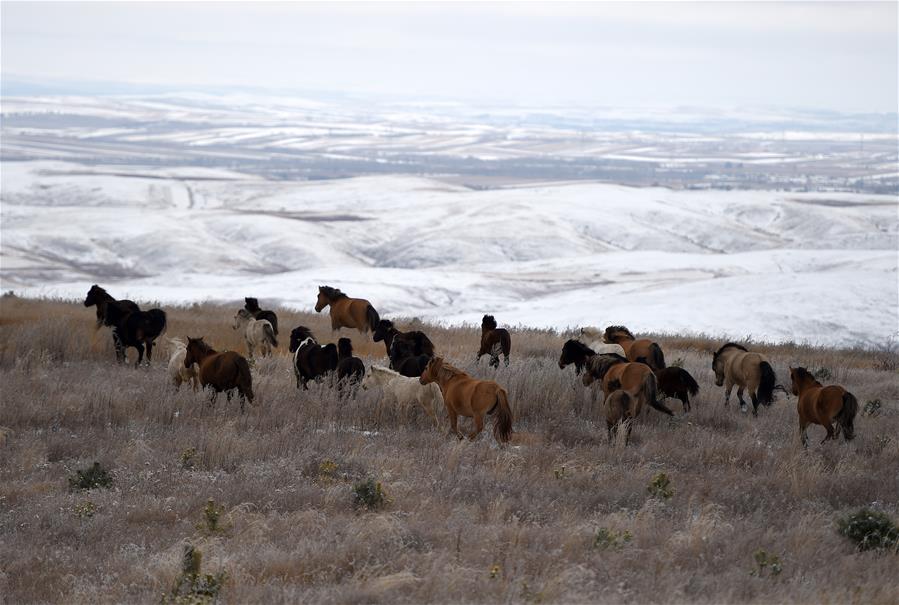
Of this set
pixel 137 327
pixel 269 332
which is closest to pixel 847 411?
pixel 269 332

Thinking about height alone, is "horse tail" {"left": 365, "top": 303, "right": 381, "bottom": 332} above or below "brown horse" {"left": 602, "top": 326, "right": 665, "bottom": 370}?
below

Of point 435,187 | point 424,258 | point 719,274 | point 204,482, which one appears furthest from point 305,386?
point 435,187

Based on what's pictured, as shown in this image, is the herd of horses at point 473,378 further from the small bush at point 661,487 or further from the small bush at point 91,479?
the small bush at point 91,479

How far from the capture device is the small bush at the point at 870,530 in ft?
26.0

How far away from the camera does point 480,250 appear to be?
238 ft

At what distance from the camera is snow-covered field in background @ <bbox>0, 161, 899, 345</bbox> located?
37375 millimetres

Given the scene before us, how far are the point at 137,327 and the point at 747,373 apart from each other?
843 centimetres

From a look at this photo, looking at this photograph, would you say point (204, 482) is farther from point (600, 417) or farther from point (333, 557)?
point (600, 417)

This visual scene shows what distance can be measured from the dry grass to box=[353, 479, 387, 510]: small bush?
0.10 metres

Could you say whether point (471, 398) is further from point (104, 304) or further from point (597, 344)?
point (104, 304)

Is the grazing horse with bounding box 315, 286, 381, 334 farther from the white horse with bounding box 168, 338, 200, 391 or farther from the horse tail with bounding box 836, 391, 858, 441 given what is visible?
the horse tail with bounding box 836, 391, 858, 441

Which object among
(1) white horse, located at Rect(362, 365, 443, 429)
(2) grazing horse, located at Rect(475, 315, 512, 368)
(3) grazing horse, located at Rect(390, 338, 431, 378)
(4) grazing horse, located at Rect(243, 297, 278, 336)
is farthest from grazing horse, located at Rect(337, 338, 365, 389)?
(4) grazing horse, located at Rect(243, 297, 278, 336)

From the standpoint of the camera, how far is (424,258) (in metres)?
71.7

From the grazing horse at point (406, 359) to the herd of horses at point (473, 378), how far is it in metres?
0.01
